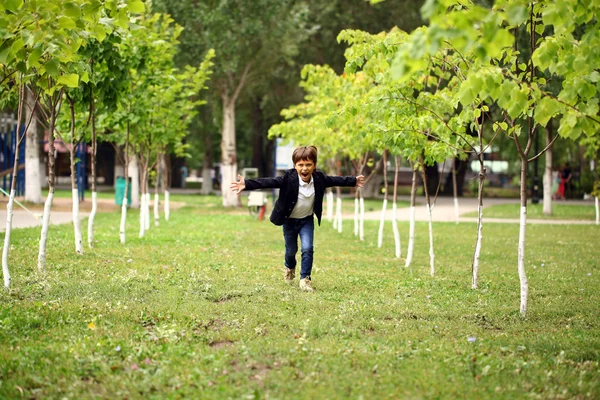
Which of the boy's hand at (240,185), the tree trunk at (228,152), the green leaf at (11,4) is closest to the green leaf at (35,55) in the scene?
the green leaf at (11,4)

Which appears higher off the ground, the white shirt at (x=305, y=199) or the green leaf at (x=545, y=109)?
the green leaf at (x=545, y=109)

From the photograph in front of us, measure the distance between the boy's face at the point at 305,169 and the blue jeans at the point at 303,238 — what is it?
2.09ft

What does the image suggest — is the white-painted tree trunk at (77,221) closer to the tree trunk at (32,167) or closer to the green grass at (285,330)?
the green grass at (285,330)

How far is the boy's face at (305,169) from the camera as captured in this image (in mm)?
9086

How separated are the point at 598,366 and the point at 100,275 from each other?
6531mm

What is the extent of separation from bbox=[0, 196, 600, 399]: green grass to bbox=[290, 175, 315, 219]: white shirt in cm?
98

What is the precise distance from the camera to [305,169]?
9109 millimetres

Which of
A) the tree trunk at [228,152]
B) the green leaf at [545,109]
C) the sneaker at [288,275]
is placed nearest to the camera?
the green leaf at [545,109]

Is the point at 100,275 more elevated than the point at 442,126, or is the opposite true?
the point at 442,126

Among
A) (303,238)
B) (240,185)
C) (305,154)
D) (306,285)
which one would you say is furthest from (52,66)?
(306,285)

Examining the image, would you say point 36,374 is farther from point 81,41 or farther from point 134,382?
point 81,41

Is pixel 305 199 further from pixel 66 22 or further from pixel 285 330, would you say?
pixel 66 22

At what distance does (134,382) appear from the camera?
5.18 m

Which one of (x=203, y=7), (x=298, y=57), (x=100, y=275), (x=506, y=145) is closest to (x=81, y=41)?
(x=100, y=275)
